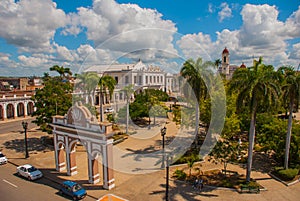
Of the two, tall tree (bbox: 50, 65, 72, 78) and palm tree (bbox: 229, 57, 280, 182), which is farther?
tall tree (bbox: 50, 65, 72, 78)

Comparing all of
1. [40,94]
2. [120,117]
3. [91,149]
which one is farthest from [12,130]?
[91,149]

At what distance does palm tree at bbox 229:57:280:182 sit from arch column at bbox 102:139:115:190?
9.97 m

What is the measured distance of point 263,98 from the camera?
1491 cm

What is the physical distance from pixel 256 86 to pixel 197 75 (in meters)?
8.39

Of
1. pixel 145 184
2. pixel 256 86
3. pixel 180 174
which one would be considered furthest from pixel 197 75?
pixel 145 184

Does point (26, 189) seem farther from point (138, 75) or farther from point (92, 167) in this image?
point (138, 75)

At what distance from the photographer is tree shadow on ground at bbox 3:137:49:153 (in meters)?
25.5

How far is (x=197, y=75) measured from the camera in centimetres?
2289

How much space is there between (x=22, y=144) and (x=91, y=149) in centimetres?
1637

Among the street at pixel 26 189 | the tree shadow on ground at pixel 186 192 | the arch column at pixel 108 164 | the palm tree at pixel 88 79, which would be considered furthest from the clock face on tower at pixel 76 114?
the palm tree at pixel 88 79

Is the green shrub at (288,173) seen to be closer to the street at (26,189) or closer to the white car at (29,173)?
the street at (26,189)

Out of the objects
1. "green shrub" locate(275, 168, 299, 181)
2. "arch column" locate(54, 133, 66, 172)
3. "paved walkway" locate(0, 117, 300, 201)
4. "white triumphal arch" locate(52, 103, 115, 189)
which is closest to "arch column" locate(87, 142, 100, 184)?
"white triumphal arch" locate(52, 103, 115, 189)

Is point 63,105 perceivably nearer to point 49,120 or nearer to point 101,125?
point 49,120

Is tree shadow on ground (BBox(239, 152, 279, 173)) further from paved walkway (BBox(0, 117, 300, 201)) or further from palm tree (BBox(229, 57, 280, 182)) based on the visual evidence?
palm tree (BBox(229, 57, 280, 182))
